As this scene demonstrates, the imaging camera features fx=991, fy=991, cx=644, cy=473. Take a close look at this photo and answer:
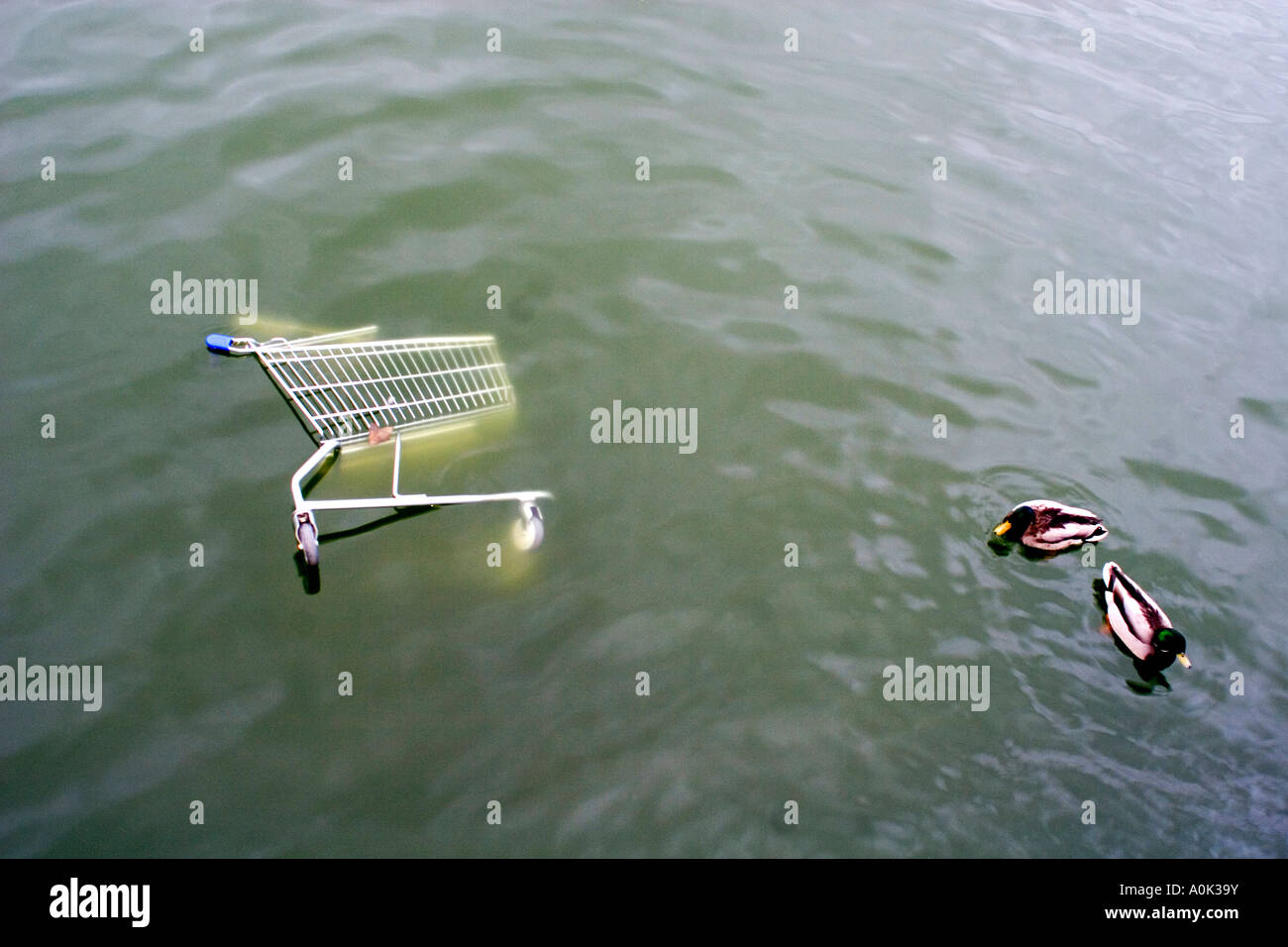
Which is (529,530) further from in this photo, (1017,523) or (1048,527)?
(1048,527)

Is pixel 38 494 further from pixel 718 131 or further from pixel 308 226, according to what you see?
pixel 718 131

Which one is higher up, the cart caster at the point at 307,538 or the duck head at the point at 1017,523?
the cart caster at the point at 307,538

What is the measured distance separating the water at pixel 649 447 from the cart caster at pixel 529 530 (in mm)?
97

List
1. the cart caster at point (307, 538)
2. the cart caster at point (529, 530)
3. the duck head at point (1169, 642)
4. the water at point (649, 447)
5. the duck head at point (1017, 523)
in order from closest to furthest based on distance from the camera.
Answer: the water at point (649, 447) → the cart caster at point (307, 538) → the duck head at point (1169, 642) → the cart caster at point (529, 530) → the duck head at point (1017, 523)

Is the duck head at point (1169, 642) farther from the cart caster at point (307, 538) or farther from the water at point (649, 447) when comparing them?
the cart caster at point (307, 538)

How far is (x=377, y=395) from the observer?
270 inches

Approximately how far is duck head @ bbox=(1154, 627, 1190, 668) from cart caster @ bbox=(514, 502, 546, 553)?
3.96 m

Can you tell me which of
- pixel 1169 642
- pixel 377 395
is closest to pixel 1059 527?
pixel 1169 642

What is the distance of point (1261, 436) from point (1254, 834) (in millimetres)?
3873

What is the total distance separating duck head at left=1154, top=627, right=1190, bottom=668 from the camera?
6.20 m

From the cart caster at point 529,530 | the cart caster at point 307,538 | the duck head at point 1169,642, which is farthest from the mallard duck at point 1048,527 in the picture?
the cart caster at point 307,538

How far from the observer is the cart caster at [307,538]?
5777mm

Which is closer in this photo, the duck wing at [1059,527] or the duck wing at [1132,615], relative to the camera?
the duck wing at [1132,615]
